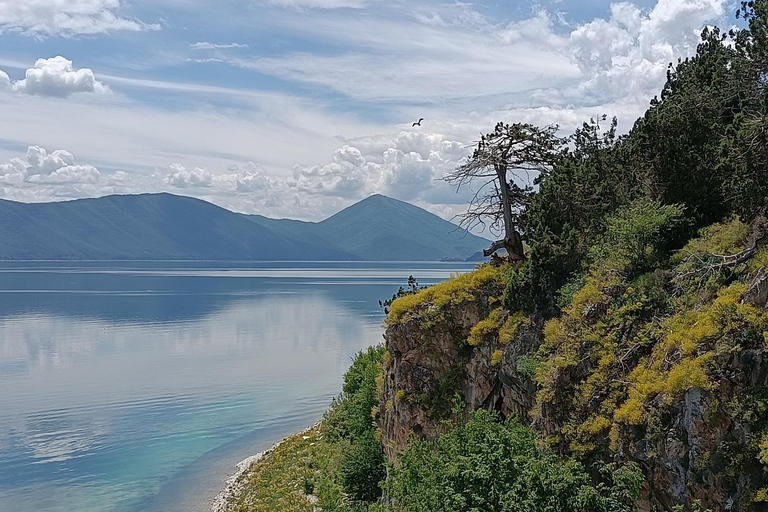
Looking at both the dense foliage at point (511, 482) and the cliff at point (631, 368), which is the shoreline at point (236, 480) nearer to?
the cliff at point (631, 368)

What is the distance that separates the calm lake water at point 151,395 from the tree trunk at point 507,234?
2608 centimetres

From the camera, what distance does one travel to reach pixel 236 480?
44875 millimetres

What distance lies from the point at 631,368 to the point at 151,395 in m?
59.9

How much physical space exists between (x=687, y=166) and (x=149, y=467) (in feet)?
136

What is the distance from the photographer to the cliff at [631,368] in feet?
45.7

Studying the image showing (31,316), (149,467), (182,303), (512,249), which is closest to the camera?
(512,249)

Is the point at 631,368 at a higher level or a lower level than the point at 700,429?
higher

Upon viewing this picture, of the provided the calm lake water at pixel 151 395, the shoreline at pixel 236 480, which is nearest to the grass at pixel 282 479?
the shoreline at pixel 236 480

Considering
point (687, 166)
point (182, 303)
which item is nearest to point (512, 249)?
point (687, 166)

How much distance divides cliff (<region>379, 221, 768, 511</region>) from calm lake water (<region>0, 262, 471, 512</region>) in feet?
77.9

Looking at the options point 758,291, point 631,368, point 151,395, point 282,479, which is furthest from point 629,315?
point 151,395

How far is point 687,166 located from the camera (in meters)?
21.8

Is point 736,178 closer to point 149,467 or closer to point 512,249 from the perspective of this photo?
point 512,249

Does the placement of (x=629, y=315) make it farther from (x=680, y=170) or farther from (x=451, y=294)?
(x=451, y=294)
